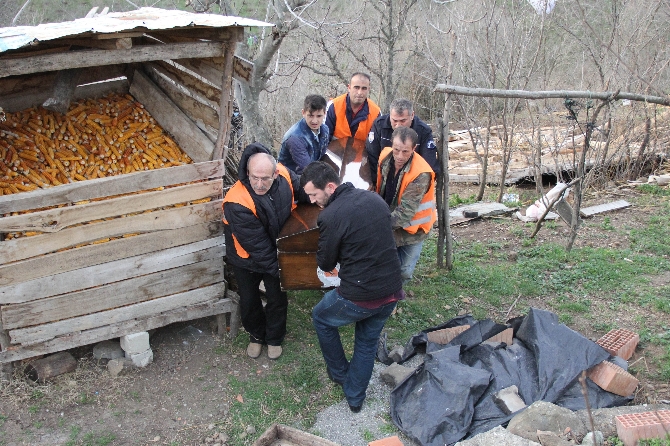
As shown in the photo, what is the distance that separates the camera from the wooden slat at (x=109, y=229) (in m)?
4.14

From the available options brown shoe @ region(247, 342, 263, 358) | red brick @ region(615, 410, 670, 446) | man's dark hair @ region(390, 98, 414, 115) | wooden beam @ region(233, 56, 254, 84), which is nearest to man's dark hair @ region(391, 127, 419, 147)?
man's dark hair @ region(390, 98, 414, 115)

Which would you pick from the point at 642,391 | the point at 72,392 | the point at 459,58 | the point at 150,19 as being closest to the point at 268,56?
the point at 150,19

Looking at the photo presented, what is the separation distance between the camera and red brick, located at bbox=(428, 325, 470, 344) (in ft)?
15.9

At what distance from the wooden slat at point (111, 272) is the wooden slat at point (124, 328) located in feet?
1.15

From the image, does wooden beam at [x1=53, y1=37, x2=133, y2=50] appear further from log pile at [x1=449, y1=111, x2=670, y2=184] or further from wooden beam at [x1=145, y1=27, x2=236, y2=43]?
log pile at [x1=449, y1=111, x2=670, y2=184]

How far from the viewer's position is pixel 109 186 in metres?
4.43

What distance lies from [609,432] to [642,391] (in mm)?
928

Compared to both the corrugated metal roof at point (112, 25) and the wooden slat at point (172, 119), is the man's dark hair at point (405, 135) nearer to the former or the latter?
the corrugated metal roof at point (112, 25)

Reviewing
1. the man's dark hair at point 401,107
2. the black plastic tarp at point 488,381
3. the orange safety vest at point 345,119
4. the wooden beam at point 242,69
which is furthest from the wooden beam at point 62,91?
the black plastic tarp at point 488,381

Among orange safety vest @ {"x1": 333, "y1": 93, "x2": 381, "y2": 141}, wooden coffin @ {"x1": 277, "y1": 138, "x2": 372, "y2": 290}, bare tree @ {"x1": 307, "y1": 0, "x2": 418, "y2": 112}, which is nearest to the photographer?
wooden coffin @ {"x1": 277, "y1": 138, "x2": 372, "y2": 290}

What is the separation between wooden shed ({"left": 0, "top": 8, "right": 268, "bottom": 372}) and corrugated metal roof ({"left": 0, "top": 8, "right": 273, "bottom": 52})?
0.02 meters

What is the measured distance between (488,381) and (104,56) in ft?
12.1

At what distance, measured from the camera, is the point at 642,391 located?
423cm

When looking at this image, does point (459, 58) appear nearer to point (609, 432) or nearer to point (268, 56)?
point (268, 56)
